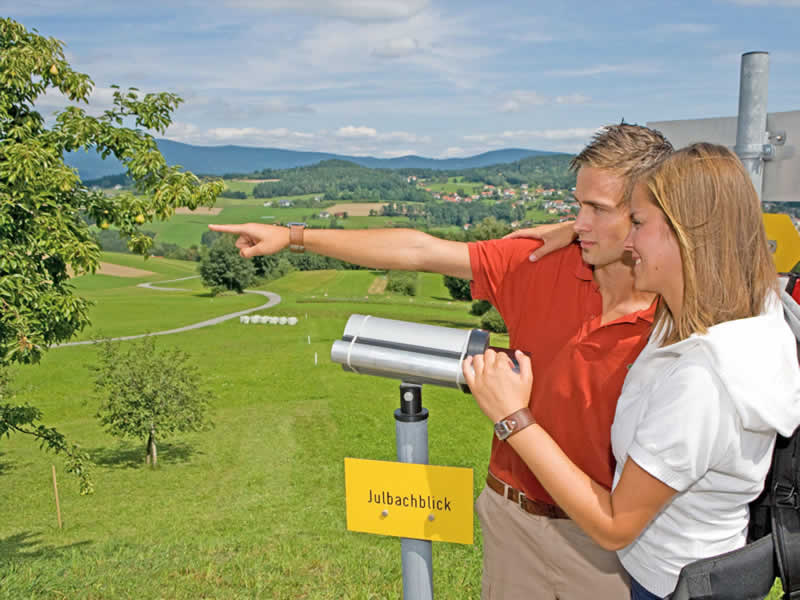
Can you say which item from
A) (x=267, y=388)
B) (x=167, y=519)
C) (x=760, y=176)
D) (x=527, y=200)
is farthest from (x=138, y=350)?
(x=527, y=200)

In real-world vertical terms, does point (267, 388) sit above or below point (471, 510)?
below

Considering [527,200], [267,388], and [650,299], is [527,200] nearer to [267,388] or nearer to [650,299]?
[267,388]

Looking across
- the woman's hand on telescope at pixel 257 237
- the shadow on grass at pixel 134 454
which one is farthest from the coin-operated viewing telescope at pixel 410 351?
the shadow on grass at pixel 134 454

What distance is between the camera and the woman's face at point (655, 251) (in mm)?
1664

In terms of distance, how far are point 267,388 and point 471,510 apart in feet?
119

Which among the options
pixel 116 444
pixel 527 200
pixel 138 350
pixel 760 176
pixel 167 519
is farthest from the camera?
pixel 527 200

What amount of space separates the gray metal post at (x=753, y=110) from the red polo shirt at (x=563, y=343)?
1.43 meters

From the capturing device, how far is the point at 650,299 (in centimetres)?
→ 230

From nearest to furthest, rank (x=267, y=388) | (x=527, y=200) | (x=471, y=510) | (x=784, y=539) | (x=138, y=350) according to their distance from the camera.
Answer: (x=784, y=539)
(x=471, y=510)
(x=138, y=350)
(x=267, y=388)
(x=527, y=200)

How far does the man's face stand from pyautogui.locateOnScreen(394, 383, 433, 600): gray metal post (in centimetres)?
78

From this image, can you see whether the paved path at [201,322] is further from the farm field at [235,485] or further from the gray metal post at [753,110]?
the gray metal post at [753,110]

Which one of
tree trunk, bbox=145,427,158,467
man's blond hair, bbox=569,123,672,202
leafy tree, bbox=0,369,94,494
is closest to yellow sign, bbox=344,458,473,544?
man's blond hair, bbox=569,123,672,202

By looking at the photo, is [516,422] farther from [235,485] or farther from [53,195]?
[235,485]

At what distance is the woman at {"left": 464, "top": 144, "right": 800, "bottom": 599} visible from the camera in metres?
1.50
